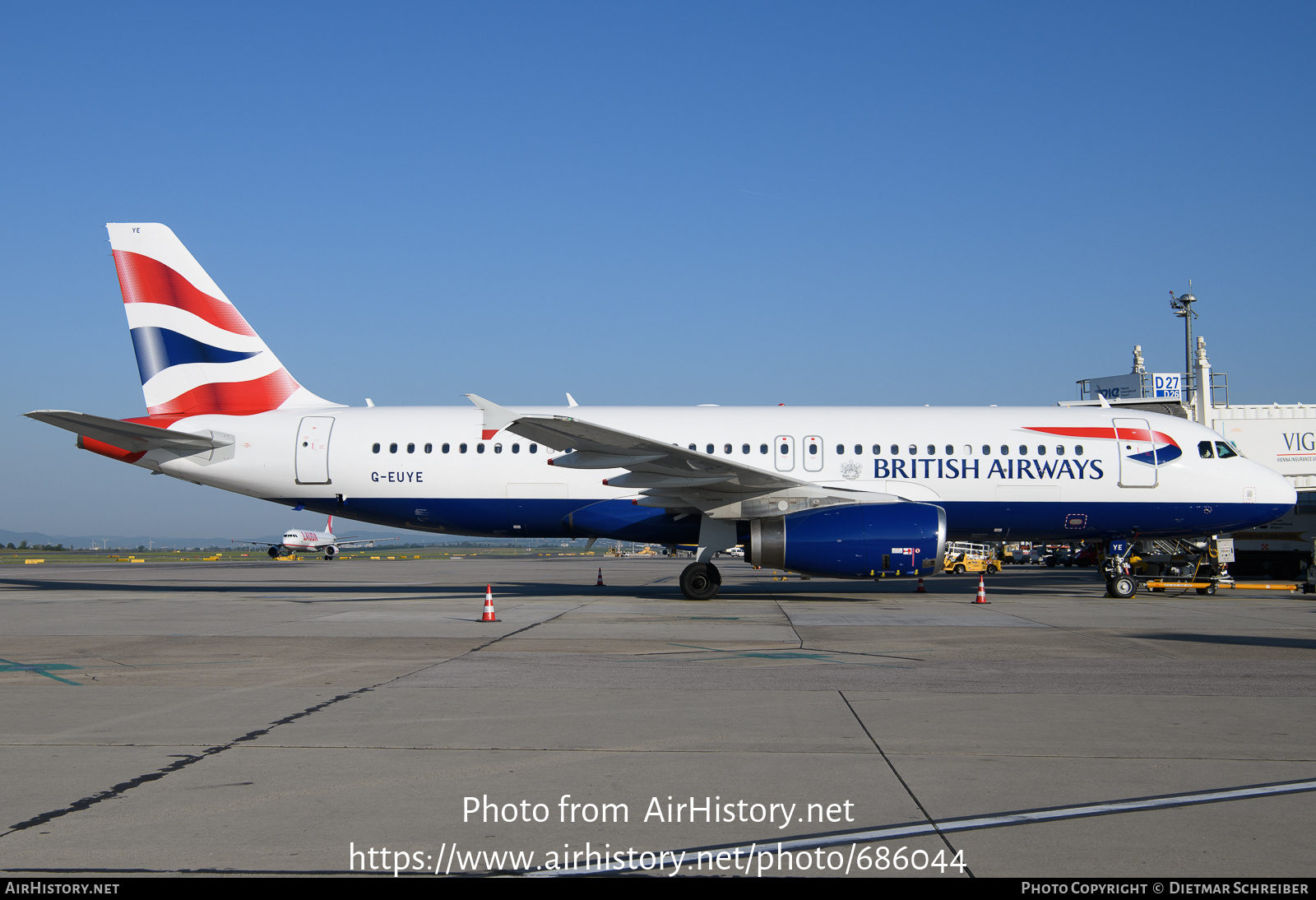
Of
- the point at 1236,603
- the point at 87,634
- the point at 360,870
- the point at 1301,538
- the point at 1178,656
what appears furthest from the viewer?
the point at 1301,538

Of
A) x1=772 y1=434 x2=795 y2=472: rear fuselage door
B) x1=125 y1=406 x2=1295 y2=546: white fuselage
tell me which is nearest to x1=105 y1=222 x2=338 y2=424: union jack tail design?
x1=125 y1=406 x2=1295 y2=546: white fuselage

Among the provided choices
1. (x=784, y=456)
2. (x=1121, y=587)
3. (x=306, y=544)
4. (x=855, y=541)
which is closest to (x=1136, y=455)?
(x=1121, y=587)

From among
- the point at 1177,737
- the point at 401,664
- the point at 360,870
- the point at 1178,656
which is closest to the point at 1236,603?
the point at 1178,656

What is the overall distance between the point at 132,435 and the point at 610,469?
29.8 feet

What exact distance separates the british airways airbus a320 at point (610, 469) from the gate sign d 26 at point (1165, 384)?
16.8 meters

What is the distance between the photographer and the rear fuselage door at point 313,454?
18.5 metres

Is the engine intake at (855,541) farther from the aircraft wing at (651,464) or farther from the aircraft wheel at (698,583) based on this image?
the aircraft wheel at (698,583)

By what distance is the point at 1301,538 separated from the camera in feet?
88.9

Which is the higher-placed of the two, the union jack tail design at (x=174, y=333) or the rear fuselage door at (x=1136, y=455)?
the union jack tail design at (x=174, y=333)

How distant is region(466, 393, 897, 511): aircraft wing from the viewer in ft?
49.4

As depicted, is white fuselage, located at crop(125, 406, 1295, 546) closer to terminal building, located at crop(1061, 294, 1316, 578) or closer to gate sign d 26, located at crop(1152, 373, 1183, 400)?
terminal building, located at crop(1061, 294, 1316, 578)

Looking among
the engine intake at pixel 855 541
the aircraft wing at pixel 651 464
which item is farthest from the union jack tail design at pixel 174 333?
the engine intake at pixel 855 541
